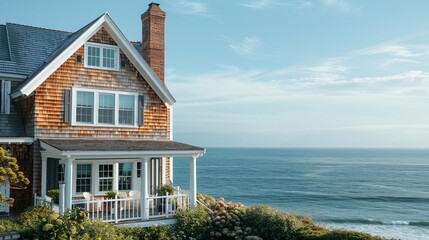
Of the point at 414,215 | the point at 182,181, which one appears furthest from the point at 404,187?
the point at 182,181

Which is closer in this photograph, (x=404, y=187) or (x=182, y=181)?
(x=404, y=187)

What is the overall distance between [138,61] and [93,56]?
210 centimetres

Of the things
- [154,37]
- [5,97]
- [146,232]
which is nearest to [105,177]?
[146,232]

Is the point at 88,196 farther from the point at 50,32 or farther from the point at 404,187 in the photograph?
the point at 404,187

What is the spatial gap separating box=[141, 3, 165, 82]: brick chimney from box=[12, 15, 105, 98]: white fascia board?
4.24 m

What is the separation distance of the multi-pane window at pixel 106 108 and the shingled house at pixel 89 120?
0.05m

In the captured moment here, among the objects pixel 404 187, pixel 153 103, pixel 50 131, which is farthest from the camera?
pixel 404 187

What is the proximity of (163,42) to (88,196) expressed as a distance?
33.1ft

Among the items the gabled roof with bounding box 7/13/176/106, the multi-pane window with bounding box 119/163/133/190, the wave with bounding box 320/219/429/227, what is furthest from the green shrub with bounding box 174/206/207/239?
the wave with bounding box 320/219/429/227

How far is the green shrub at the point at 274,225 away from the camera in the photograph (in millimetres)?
17391

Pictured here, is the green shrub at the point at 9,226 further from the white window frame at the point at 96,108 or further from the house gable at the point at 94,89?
the white window frame at the point at 96,108

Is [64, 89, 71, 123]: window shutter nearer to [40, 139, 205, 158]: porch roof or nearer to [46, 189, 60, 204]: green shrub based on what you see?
[40, 139, 205, 158]: porch roof

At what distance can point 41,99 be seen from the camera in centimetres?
1800

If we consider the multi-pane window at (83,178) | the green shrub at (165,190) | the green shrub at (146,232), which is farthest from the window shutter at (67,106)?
the green shrub at (146,232)
